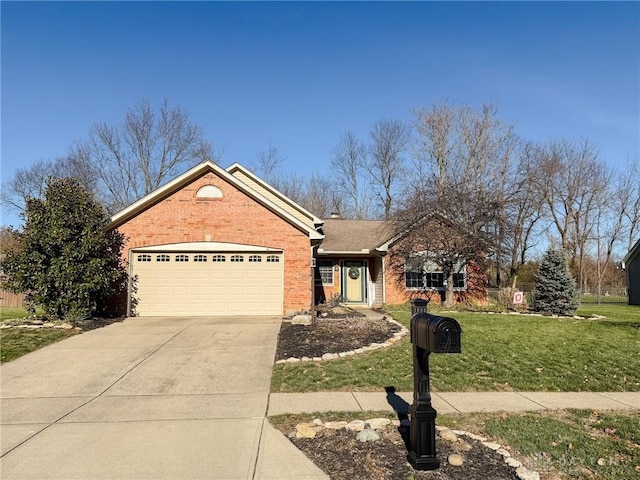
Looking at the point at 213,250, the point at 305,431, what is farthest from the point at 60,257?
the point at 305,431

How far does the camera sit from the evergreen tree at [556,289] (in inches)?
655

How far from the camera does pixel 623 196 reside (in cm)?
3975

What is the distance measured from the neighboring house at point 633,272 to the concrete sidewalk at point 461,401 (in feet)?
84.8

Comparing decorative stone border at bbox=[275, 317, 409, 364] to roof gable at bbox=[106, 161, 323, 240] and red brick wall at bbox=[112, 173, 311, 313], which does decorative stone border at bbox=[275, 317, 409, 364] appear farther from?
roof gable at bbox=[106, 161, 323, 240]

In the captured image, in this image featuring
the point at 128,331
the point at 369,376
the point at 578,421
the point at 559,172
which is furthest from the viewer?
the point at 559,172

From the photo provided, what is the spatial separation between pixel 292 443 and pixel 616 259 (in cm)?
5088

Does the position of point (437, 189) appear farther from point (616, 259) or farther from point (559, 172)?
point (616, 259)

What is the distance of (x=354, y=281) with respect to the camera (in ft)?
67.6

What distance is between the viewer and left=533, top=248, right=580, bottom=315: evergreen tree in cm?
1664

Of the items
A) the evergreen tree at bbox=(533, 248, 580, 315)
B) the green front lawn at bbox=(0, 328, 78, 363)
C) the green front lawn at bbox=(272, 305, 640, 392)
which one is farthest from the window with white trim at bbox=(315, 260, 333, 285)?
the green front lawn at bbox=(0, 328, 78, 363)

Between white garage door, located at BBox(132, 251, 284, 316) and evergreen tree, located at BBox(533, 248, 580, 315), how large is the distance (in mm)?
10241

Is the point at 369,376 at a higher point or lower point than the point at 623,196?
lower

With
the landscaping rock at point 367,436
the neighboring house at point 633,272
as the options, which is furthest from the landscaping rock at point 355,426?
the neighboring house at point 633,272

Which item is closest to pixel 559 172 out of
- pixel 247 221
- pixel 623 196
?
pixel 623 196
